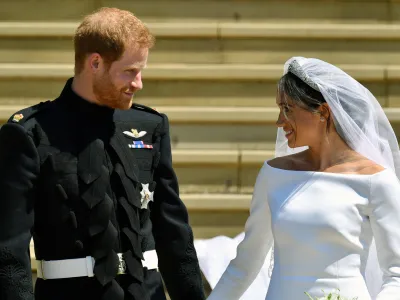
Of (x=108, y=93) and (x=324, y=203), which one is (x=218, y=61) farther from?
(x=324, y=203)

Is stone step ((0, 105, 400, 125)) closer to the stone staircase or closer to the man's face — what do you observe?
the stone staircase

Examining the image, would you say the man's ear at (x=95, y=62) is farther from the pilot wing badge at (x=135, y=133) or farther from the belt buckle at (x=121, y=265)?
the belt buckle at (x=121, y=265)

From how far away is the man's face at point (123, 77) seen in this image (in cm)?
418

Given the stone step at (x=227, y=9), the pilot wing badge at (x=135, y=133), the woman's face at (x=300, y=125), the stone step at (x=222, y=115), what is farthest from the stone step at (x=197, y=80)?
the woman's face at (x=300, y=125)

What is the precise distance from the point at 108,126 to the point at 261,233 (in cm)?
71

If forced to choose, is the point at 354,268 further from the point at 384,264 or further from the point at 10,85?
the point at 10,85

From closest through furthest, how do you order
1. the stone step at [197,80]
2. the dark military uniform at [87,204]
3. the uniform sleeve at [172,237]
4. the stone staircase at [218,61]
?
1. the dark military uniform at [87,204]
2. the uniform sleeve at [172,237]
3. the stone staircase at [218,61]
4. the stone step at [197,80]

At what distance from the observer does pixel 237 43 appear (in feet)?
25.5

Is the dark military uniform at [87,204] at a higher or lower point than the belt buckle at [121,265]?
higher

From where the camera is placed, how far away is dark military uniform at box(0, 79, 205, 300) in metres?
4.06

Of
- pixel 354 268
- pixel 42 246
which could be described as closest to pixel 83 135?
pixel 42 246

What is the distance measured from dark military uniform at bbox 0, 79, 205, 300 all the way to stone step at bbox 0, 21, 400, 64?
11.0 feet

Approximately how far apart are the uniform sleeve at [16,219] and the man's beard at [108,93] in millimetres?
355

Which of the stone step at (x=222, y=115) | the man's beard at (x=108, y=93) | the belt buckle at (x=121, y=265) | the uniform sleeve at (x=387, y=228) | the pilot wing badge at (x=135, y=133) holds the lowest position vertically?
the stone step at (x=222, y=115)
